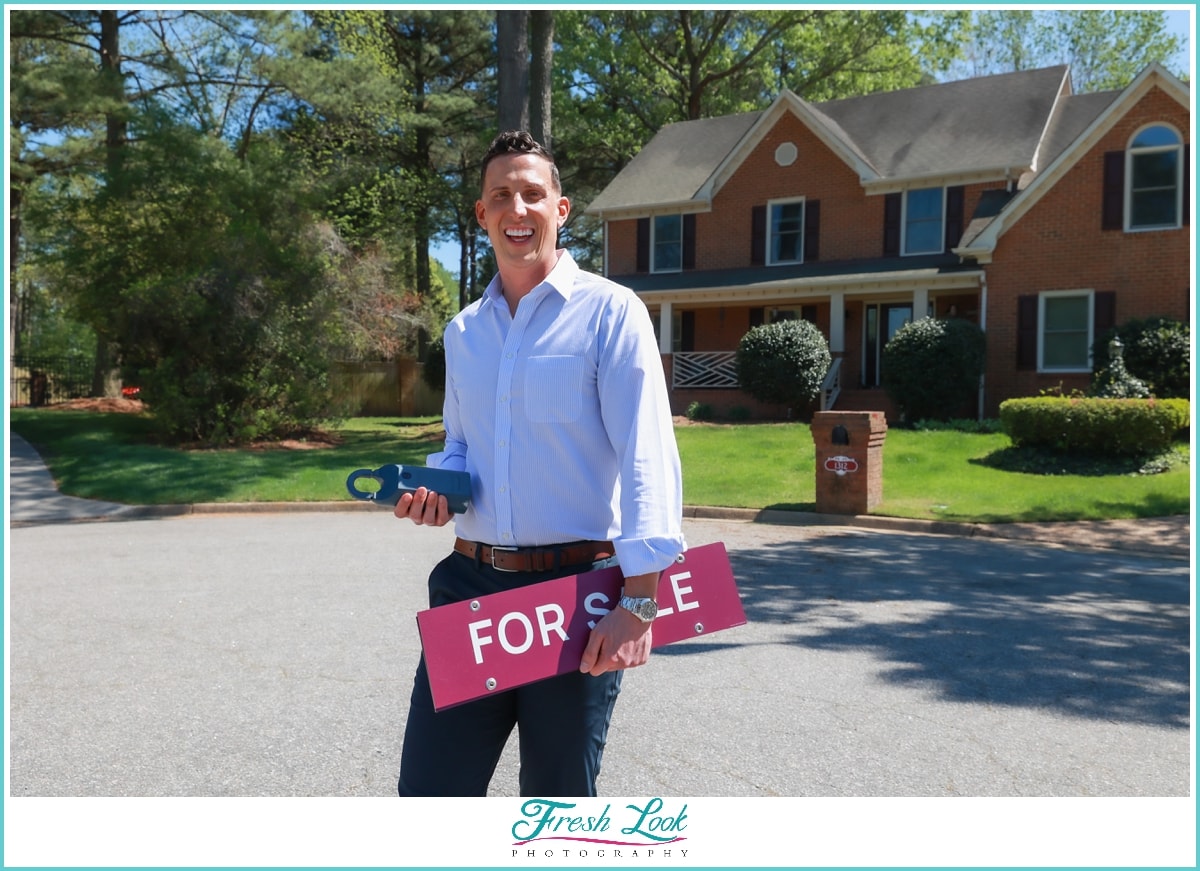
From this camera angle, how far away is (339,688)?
17.0ft

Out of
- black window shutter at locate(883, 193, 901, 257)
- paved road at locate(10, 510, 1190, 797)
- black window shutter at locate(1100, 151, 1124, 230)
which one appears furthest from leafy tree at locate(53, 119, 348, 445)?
black window shutter at locate(1100, 151, 1124, 230)

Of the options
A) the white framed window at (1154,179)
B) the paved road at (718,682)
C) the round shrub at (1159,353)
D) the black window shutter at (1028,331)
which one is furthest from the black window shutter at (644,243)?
the paved road at (718,682)

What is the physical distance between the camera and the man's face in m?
2.50

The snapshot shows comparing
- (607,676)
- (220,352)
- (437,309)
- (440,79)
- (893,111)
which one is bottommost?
(607,676)

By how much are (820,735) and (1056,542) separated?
285 inches

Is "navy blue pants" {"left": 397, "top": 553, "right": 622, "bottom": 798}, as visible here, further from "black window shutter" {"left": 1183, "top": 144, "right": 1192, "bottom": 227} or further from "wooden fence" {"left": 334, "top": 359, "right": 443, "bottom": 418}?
"wooden fence" {"left": 334, "top": 359, "right": 443, "bottom": 418}

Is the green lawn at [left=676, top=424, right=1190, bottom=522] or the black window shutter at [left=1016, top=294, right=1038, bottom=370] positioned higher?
the black window shutter at [left=1016, top=294, right=1038, bottom=370]

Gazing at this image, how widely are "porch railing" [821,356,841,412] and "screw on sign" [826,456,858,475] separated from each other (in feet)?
34.0

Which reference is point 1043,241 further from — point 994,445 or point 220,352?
point 220,352

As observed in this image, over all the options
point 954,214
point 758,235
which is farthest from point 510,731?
point 758,235

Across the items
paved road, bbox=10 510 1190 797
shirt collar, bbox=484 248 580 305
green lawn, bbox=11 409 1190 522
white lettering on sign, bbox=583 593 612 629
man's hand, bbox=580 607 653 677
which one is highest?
shirt collar, bbox=484 248 580 305

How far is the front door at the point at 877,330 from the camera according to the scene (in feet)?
80.7

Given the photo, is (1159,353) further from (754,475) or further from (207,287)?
(207,287)

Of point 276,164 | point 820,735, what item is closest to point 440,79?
point 276,164
